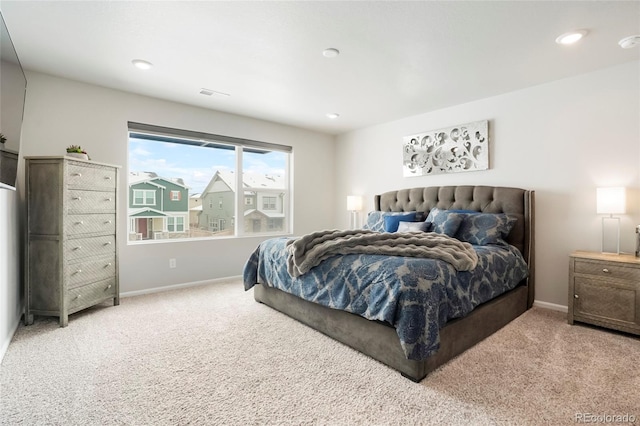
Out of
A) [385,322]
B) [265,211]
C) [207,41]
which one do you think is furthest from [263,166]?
[385,322]

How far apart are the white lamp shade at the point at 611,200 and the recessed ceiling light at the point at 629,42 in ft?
3.73

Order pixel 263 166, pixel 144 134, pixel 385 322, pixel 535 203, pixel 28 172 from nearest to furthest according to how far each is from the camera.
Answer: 1. pixel 385 322
2. pixel 28 172
3. pixel 535 203
4. pixel 144 134
5. pixel 263 166

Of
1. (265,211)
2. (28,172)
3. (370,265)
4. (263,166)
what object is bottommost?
(370,265)

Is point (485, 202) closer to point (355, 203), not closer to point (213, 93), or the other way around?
point (355, 203)

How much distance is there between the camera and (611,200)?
2.70 m

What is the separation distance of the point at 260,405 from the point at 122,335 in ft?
5.13

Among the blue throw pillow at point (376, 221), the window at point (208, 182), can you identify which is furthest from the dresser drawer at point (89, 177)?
the blue throw pillow at point (376, 221)

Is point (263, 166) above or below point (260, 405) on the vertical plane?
above

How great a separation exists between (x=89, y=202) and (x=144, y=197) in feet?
2.86

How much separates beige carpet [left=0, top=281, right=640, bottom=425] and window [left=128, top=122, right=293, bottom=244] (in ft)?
5.30

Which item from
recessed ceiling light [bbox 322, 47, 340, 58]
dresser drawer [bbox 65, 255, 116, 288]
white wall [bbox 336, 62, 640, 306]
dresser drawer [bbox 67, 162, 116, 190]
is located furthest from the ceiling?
dresser drawer [bbox 65, 255, 116, 288]

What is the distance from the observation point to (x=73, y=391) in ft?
5.84

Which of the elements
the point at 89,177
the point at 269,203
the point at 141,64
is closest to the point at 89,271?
the point at 89,177

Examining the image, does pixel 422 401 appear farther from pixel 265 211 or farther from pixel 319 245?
pixel 265 211
